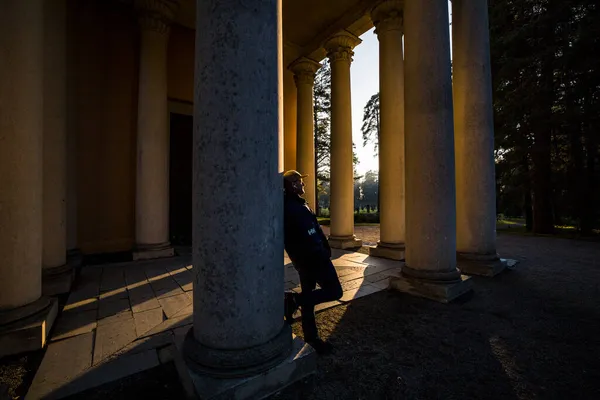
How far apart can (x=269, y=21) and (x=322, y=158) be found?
121 feet

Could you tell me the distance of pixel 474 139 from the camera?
873cm

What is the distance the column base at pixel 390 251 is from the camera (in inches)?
419

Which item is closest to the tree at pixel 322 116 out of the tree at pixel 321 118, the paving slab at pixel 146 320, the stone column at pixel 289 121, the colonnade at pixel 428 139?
the tree at pixel 321 118

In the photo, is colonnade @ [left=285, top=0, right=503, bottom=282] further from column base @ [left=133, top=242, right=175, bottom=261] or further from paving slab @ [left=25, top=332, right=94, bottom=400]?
column base @ [left=133, top=242, right=175, bottom=261]

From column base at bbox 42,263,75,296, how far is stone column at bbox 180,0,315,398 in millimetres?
5804

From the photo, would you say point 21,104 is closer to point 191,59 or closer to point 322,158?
point 191,59

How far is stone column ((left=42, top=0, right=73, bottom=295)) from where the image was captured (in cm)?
700

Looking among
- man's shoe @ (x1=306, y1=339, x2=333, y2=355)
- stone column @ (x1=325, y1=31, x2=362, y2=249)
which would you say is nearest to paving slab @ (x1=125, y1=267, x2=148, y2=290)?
man's shoe @ (x1=306, y1=339, x2=333, y2=355)

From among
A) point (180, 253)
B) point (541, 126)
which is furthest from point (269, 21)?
point (541, 126)

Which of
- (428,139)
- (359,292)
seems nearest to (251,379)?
(359,292)

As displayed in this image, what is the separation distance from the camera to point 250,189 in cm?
313

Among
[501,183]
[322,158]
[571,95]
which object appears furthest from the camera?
[322,158]

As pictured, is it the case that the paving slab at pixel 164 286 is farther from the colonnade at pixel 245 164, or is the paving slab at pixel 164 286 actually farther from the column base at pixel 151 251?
the column base at pixel 151 251

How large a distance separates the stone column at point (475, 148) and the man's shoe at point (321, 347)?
656 centimetres
